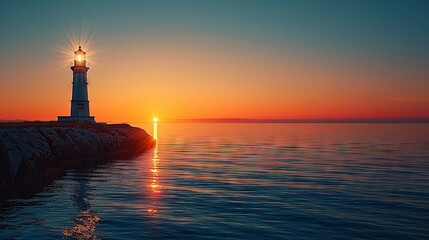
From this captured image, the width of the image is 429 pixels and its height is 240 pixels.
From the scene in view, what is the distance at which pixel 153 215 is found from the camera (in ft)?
51.3

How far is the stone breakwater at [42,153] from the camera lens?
72.9 ft

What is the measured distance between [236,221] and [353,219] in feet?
15.6

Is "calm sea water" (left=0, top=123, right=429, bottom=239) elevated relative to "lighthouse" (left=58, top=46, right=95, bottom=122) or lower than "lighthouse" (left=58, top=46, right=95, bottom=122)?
lower

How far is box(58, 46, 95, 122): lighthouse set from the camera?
192 feet

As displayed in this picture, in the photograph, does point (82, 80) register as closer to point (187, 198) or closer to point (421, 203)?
point (187, 198)

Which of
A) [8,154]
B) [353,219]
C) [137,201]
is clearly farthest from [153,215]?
[8,154]

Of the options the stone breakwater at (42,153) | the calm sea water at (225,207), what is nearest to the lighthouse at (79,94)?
the stone breakwater at (42,153)

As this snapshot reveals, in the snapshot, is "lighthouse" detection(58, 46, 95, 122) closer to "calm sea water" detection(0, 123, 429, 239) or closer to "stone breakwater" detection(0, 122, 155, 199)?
"stone breakwater" detection(0, 122, 155, 199)

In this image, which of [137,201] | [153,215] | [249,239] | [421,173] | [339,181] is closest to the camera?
[249,239]

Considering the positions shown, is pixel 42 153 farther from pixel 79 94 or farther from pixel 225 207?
pixel 79 94

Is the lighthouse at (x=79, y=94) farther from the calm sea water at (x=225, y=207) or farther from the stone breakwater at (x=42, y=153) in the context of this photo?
the calm sea water at (x=225, y=207)

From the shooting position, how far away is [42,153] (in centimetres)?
2772

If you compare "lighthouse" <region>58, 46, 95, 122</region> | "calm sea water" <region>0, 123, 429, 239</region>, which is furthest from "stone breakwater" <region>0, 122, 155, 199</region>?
"lighthouse" <region>58, 46, 95, 122</region>

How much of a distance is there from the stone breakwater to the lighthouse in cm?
1399
